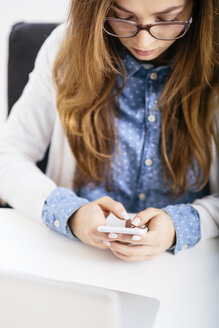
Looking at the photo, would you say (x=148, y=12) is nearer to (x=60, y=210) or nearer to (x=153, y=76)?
(x=153, y=76)

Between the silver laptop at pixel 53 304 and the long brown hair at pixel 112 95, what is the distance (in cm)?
52

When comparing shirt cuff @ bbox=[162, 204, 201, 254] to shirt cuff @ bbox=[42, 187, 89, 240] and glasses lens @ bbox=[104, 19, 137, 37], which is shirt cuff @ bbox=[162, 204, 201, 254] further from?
glasses lens @ bbox=[104, 19, 137, 37]

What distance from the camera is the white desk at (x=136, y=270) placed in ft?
2.05

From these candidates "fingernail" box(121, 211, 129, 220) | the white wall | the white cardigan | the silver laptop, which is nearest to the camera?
the silver laptop

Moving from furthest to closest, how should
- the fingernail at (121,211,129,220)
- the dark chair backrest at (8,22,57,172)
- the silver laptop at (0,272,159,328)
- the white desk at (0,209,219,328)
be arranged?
1. the dark chair backrest at (8,22,57,172)
2. the fingernail at (121,211,129,220)
3. the white desk at (0,209,219,328)
4. the silver laptop at (0,272,159,328)

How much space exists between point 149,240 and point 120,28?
42 centimetres

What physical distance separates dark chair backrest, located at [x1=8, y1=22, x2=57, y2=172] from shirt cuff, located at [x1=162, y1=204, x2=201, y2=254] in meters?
0.66

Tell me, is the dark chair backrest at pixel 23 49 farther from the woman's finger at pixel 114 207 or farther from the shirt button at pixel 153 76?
the woman's finger at pixel 114 207

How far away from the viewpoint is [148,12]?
0.71 m

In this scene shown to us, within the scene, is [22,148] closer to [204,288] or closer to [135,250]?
[135,250]

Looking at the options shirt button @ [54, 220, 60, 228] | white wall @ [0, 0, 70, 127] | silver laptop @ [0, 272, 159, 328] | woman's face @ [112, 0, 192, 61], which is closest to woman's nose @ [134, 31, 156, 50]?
woman's face @ [112, 0, 192, 61]

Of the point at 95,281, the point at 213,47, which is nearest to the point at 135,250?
the point at 95,281

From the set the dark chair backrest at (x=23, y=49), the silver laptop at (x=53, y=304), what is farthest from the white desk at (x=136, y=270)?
the dark chair backrest at (x=23, y=49)

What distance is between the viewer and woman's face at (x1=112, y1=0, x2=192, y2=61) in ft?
2.31
